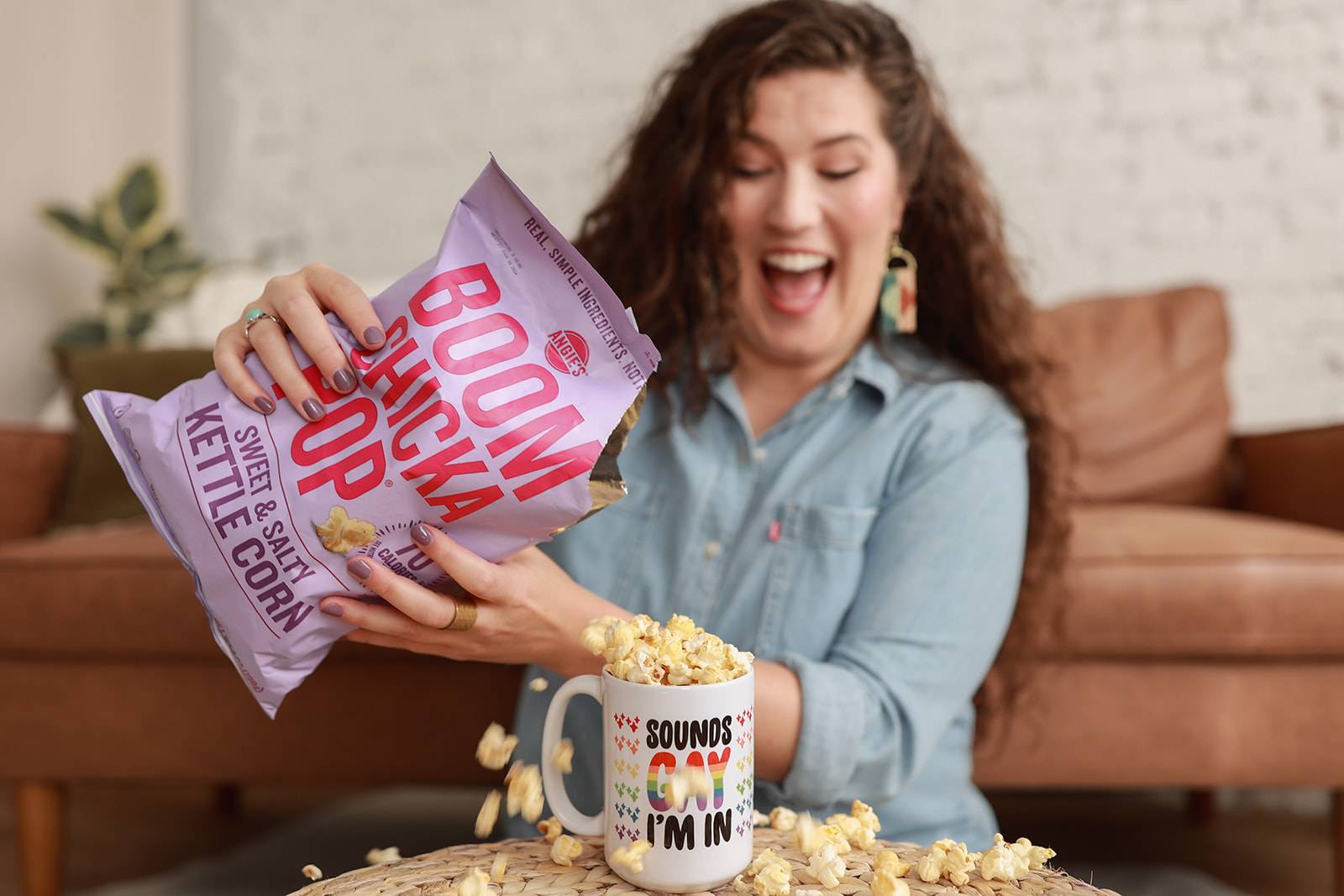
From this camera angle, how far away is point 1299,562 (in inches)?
49.5

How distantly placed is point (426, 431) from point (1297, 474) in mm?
1418

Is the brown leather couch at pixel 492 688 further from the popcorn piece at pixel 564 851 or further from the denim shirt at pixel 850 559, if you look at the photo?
the popcorn piece at pixel 564 851

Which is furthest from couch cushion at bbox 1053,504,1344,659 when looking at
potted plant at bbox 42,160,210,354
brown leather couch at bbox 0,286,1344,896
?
potted plant at bbox 42,160,210,354

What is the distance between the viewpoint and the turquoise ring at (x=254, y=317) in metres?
0.64

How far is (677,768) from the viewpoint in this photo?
536 mm

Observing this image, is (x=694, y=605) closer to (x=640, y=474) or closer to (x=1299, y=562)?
(x=640, y=474)

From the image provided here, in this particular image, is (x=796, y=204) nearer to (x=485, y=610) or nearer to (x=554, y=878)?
(x=485, y=610)

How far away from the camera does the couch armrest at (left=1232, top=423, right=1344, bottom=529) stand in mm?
1513

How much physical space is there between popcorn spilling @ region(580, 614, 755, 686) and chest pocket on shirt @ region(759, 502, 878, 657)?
1.17 ft

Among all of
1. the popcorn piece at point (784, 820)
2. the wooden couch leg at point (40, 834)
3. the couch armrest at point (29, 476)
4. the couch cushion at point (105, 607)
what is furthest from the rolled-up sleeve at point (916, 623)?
the couch armrest at point (29, 476)

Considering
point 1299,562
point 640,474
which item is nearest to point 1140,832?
point 1299,562

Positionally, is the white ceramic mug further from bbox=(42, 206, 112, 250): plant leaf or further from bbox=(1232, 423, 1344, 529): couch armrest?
bbox=(42, 206, 112, 250): plant leaf

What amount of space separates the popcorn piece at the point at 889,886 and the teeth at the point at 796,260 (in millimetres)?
591

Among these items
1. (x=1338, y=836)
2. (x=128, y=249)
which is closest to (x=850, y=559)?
(x=1338, y=836)
